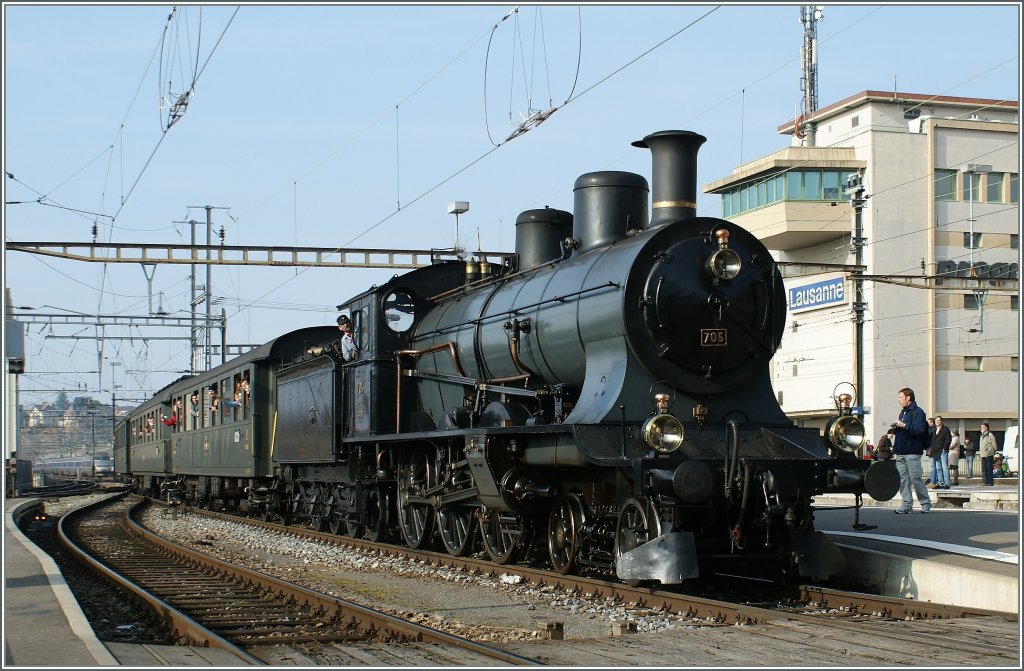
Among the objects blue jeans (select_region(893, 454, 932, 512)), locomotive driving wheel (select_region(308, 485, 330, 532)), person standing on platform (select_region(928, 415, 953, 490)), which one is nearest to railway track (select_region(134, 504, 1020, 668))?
blue jeans (select_region(893, 454, 932, 512))

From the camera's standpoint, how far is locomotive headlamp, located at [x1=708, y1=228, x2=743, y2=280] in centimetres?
1017

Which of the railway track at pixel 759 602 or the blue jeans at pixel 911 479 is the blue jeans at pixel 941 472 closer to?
the blue jeans at pixel 911 479

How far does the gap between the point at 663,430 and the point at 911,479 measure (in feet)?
24.9

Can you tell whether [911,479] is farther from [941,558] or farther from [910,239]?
[910,239]

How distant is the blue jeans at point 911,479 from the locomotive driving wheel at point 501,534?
19.0 feet

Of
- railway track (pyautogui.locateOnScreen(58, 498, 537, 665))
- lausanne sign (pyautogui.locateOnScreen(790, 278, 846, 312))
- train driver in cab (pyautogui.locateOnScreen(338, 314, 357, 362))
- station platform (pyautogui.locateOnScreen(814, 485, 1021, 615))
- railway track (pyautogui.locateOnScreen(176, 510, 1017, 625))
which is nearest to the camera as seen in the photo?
railway track (pyautogui.locateOnScreen(58, 498, 537, 665))

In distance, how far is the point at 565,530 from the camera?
1088 cm

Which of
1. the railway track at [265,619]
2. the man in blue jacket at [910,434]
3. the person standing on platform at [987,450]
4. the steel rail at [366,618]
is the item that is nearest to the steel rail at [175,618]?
the railway track at [265,619]

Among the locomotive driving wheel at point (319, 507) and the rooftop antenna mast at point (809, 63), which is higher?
the rooftop antenna mast at point (809, 63)

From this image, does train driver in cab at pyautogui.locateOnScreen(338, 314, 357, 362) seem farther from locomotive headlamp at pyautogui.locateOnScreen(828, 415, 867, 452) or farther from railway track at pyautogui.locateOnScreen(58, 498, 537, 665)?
locomotive headlamp at pyautogui.locateOnScreen(828, 415, 867, 452)

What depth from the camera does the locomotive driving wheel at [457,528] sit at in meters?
12.7

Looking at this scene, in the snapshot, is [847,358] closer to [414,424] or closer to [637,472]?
[414,424]

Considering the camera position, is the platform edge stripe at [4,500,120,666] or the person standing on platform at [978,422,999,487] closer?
the platform edge stripe at [4,500,120,666]

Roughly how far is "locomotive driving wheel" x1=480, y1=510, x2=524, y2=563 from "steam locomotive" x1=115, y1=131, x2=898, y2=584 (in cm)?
2
